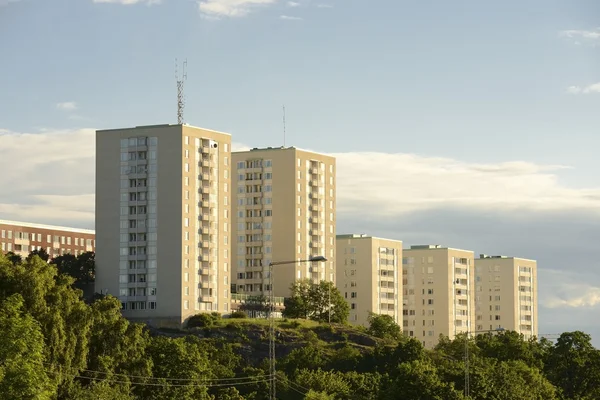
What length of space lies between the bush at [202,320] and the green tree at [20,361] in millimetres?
95561

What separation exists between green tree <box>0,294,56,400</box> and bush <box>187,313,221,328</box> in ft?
314

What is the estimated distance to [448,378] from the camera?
127312 mm

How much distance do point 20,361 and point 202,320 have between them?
108m

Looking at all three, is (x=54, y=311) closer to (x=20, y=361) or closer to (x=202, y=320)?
(x=20, y=361)

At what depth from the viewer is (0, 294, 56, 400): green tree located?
8360cm

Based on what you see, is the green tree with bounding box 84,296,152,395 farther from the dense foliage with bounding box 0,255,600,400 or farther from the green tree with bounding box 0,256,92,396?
the green tree with bounding box 0,256,92,396

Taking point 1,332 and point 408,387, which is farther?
point 408,387

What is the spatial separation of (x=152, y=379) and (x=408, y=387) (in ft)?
80.9

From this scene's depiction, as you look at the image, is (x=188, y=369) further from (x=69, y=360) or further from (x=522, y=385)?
(x=522, y=385)

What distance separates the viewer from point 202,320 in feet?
641

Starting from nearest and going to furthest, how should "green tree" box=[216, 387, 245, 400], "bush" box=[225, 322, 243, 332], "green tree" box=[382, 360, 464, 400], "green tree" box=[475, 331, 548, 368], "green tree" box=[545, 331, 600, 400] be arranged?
"green tree" box=[382, 360, 464, 400] → "green tree" box=[216, 387, 245, 400] → "green tree" box=[545, 331, 600, 400] → "green tree" box=[475, 331, 548, 368] → "bush" box=[225, 322, 243, 332]

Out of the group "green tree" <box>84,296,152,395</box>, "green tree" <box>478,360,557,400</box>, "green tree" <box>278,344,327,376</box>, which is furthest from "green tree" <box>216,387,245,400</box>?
"green tree" <box>278,344,327,376</box>

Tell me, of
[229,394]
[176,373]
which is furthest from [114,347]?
[229,394]

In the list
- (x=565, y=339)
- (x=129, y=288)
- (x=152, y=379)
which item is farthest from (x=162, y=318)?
(x=152, y=379)
